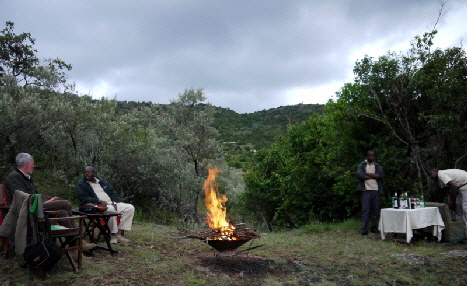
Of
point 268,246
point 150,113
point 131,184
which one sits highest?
point 150,113

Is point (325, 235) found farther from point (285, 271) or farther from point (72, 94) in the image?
point (72, 94)

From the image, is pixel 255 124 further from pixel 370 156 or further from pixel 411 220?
pixel 411 220

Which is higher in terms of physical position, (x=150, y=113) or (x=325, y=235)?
(x=150, y=113)

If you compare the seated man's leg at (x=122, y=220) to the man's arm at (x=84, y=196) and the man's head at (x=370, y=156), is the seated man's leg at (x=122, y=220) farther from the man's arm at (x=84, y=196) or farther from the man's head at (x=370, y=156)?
the man's head at (x=370, y=156)

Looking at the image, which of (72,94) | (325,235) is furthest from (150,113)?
(325,235)

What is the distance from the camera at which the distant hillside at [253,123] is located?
34.3 metres

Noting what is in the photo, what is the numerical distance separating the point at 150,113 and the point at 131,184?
4.70 metres

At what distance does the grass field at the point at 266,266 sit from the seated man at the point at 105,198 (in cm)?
33

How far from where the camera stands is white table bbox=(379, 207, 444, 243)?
6.65 metres

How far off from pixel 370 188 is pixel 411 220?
133 cm

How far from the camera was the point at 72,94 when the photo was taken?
13.0m

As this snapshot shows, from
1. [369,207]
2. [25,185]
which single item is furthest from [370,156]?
[25,185]

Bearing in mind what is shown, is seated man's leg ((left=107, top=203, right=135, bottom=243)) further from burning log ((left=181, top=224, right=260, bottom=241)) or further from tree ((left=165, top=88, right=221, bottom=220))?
tree ((left=165, top=88, right=221, bottom=220))

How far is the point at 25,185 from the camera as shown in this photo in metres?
4.71
